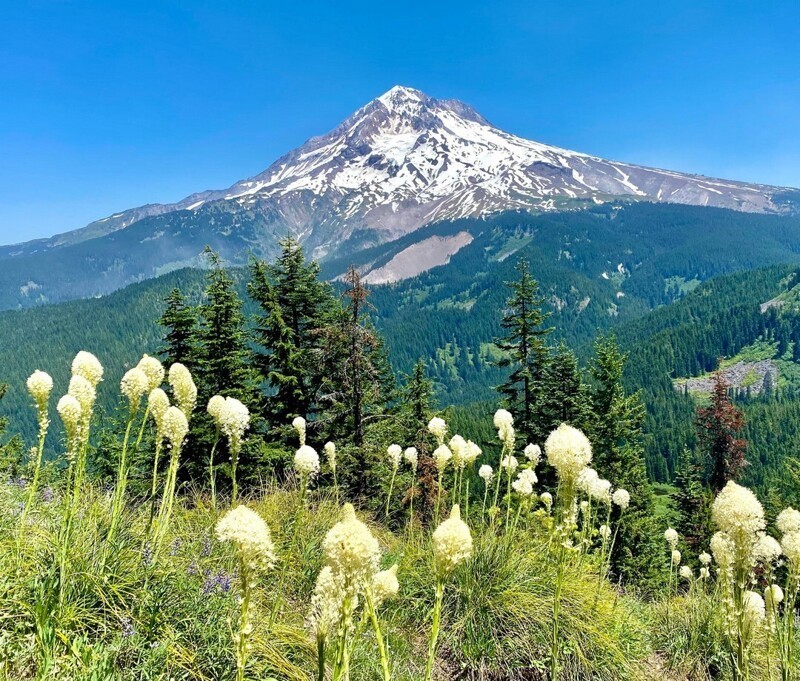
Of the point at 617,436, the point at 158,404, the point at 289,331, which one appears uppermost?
the point at 289,331

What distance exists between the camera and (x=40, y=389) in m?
3.82

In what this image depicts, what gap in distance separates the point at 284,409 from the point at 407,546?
51.7ft

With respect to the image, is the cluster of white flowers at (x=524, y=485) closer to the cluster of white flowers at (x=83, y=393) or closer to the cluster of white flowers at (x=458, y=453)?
the cluster of white flowers at (x=458, y=453)

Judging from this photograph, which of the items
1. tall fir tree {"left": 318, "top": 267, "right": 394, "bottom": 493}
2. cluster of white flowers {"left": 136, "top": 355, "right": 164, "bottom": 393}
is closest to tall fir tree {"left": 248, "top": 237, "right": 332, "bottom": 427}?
tall fir tree {"left": 318, "top": 267, "right": 394, "bottom": 493}

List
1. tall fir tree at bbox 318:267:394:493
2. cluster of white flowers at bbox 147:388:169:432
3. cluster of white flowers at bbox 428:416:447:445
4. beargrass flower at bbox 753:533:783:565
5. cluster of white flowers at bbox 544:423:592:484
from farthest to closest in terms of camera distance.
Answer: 1. tall fir tree at bbox 318:267:394:493
2. cluster of white flowers at bbox 428:416:447:445
3. cluster of white flowers at bbox 147:388:169:432
4. beargrass flower at bbox 753:533:783:565
5. cluster of white flowers at bbox 544:423:592:484

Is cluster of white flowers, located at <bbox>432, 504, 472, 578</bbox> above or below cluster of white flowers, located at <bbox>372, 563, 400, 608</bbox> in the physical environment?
above

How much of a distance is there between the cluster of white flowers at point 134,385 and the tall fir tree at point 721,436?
1160 inches

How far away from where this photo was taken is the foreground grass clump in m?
2.56

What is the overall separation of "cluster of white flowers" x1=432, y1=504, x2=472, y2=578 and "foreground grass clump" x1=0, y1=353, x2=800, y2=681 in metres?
0.01

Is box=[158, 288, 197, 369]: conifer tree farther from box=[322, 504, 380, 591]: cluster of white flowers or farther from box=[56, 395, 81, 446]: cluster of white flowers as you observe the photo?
box=[322, 504, 380, 591]: cluster of white flowers

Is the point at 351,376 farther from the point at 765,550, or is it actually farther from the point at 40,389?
the point at 765,550

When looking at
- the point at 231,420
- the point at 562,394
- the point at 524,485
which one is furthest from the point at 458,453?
the point at 562,394

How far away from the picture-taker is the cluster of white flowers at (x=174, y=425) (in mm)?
3883

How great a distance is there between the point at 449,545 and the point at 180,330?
65.1ft
